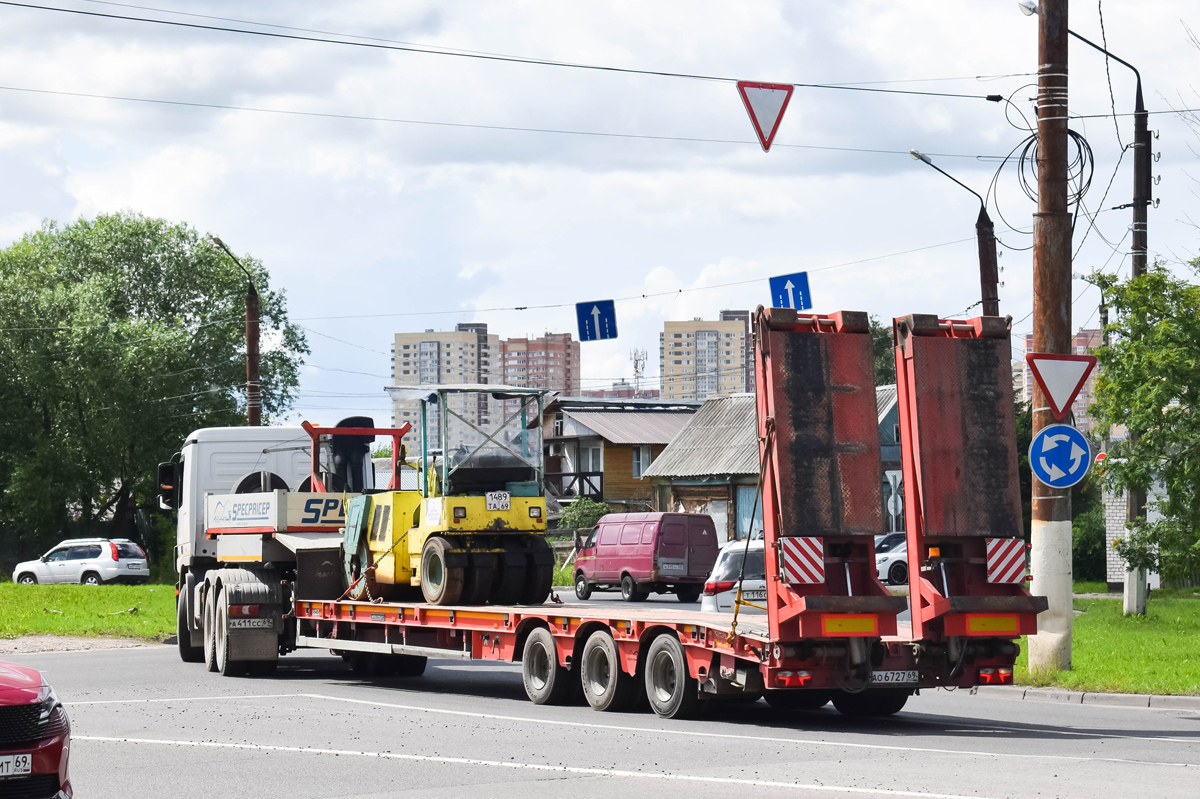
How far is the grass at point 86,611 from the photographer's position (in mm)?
25719

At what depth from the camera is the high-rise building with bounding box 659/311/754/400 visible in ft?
382

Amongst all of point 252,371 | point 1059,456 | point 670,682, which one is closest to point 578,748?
point 670,682

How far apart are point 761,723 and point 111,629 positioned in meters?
16.0

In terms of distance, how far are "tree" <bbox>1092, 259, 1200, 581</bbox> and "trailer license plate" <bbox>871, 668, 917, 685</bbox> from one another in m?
8.79

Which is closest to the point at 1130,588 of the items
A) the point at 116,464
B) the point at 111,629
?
the point at 111,629

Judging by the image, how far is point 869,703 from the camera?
1416 cm

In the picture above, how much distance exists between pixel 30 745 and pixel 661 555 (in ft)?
96.8

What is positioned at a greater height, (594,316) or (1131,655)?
(594,316)

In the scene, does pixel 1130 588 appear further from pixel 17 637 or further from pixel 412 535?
pixel 17 637

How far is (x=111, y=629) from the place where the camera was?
84.9ft

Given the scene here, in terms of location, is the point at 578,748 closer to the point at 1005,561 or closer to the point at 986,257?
the point at 1005,561

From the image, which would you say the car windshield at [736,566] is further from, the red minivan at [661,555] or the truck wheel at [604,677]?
the red minivan at [661,555]

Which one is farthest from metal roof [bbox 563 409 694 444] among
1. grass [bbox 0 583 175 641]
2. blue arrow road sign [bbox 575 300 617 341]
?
blue arrow road sign [bbox 575 300 617 341]

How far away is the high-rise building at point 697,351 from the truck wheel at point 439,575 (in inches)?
3812
